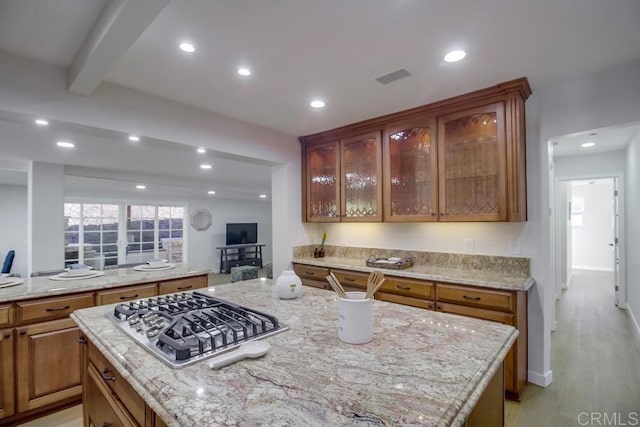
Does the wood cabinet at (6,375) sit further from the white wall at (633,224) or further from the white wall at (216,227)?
the white wall at (216,227)

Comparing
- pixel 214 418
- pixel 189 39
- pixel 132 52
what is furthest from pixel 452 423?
pixel 132 52

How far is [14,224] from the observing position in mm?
7238

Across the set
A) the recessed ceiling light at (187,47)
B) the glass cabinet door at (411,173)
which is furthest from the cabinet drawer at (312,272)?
the recessed ceiling light at (187,47)

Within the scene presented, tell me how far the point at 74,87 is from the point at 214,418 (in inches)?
94.2

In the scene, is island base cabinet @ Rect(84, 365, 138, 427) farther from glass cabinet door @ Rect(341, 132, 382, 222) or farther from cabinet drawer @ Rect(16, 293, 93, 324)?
glass cabinet door @ Rect(341, 132, 382, 222)

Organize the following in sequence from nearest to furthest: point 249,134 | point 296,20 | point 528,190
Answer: point 296,20
point 528,190
point 249,134

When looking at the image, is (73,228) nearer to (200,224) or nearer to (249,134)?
(200,224)

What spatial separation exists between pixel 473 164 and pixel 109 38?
8.80ft

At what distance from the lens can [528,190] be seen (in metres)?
2.69

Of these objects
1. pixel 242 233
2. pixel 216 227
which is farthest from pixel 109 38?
pixel 242 233

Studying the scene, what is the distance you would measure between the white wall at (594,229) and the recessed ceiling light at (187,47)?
9627mm

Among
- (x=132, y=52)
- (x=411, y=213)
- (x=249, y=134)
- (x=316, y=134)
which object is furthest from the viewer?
(x=316, y=134)

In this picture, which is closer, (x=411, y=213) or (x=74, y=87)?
(x=74, y=87)

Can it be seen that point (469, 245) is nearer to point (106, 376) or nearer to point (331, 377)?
point (331, 377)
